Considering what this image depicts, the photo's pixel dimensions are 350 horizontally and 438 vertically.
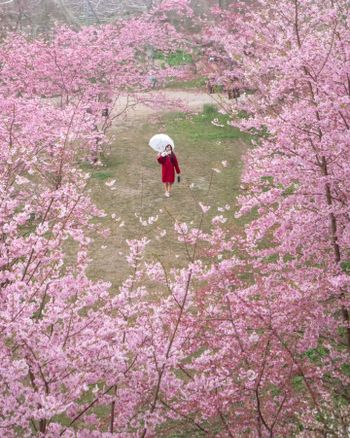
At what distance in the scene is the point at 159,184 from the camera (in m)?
14.6

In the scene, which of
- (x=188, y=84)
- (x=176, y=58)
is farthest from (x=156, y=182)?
(x=176, y=58)

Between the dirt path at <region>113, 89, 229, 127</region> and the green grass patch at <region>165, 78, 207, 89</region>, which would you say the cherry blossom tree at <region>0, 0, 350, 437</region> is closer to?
the dirt path at <region>113, 89, 229, 127</region>

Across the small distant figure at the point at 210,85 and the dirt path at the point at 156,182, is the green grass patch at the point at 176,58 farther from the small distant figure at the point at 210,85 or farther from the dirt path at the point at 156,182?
the dirt path at the point at 156,182

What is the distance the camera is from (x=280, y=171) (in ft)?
18.4

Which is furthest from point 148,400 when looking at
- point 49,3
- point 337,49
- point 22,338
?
point 49,3

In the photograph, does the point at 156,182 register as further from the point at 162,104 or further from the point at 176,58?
the point at 176,58

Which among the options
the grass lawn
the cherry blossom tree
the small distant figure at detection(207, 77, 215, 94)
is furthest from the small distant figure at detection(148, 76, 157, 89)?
the cherry blossom tree

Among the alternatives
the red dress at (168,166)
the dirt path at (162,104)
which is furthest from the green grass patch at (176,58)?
the red dress at (168,166)

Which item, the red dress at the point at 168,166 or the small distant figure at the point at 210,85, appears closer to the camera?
the red dress at the point at 168,166

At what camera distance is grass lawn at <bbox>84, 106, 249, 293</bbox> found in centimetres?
1092

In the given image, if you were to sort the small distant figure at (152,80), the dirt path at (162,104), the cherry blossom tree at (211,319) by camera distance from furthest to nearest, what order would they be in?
the small distant figure at (152,80) < the dirt path at (162,104) < the cherry blossom tree at (211,319)

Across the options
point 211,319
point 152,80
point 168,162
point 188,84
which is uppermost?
point 211,319

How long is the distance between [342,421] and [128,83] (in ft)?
49.3

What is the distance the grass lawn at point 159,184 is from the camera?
10.9 meters
